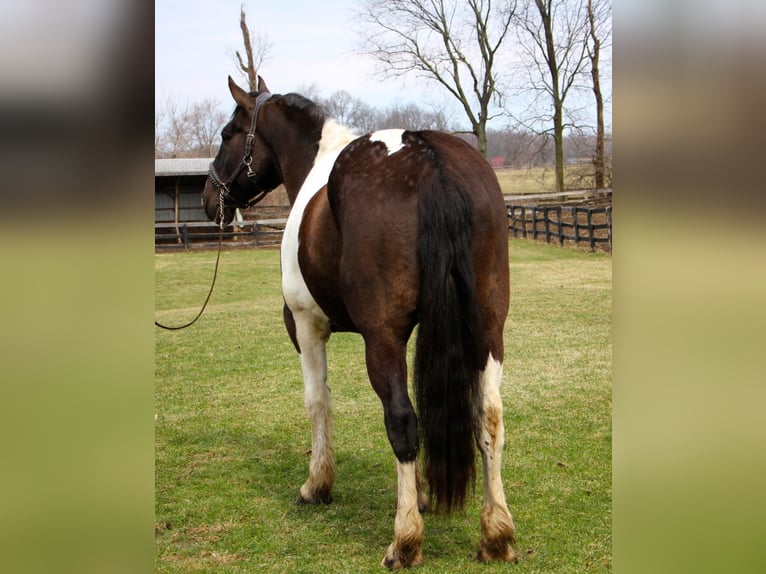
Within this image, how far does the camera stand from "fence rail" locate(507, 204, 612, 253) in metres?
18.8

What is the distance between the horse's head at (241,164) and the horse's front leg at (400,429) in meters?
2.00

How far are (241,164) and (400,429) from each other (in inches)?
94.6

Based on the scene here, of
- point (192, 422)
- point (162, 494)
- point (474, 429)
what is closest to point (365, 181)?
point (474, 429)

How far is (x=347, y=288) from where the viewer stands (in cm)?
324

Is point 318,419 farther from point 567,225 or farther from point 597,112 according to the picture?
point 597,112

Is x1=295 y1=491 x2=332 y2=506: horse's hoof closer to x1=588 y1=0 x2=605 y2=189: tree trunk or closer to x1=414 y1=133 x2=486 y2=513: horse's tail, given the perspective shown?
x1=414 y1=133 x2=486 y2=513: horse's tail

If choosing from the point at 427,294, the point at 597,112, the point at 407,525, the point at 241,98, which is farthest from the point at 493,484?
the point at 597,112

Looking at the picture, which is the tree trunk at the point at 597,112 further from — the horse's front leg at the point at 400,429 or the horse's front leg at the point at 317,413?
the horse's front leg at the point at 400,429

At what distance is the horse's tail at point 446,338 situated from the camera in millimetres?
2986

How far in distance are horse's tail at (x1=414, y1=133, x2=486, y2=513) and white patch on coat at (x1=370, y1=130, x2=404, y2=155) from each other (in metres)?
0.20

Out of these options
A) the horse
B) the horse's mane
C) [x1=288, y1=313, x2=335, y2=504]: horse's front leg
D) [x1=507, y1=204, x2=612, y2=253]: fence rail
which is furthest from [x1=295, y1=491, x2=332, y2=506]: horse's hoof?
[x1=507, y1=204, x2=612, y2=253]: fence rail

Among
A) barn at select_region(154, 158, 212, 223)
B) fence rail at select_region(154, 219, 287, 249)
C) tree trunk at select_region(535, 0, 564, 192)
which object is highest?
tree trunk at select_region(535, 0, 564, 192)
